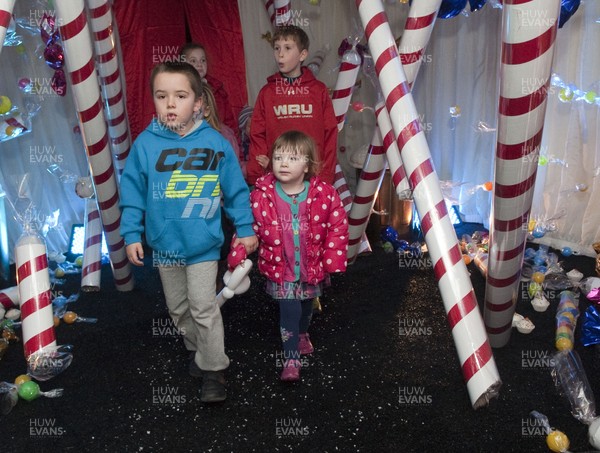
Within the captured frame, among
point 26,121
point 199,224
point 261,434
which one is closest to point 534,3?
point 199,224

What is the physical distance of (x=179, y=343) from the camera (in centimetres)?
307

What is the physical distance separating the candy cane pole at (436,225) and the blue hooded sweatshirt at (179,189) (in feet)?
2.30

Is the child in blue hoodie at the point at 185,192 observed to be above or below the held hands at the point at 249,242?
above

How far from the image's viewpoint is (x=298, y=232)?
2.60m

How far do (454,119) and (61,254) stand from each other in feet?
9.16

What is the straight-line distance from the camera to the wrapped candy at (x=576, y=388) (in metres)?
2.31

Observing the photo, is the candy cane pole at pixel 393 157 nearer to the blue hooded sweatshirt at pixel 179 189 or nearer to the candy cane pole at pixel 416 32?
the candy cane pole at pixel 416 32

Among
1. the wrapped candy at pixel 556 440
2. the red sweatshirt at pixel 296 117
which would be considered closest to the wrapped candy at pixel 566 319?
the wrapped candy at pixel 556 440

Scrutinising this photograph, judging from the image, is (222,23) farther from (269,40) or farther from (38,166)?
(38,166)

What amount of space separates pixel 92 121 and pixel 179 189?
41.1 inches

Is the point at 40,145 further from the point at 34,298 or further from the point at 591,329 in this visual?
the point at 591,329

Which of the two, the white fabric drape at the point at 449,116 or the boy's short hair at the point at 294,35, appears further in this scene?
the white fabric drape at the point at 449,116

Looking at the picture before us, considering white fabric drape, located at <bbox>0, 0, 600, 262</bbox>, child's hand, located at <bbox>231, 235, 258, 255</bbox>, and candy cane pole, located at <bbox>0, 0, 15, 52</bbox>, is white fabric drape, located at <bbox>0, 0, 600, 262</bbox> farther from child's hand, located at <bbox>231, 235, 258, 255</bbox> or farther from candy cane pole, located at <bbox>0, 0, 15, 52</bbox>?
child's hand, located at <bbox>231, 235, 258, 255</bbox>

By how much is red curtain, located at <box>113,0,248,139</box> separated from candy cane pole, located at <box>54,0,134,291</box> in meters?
Answer: 1.17
